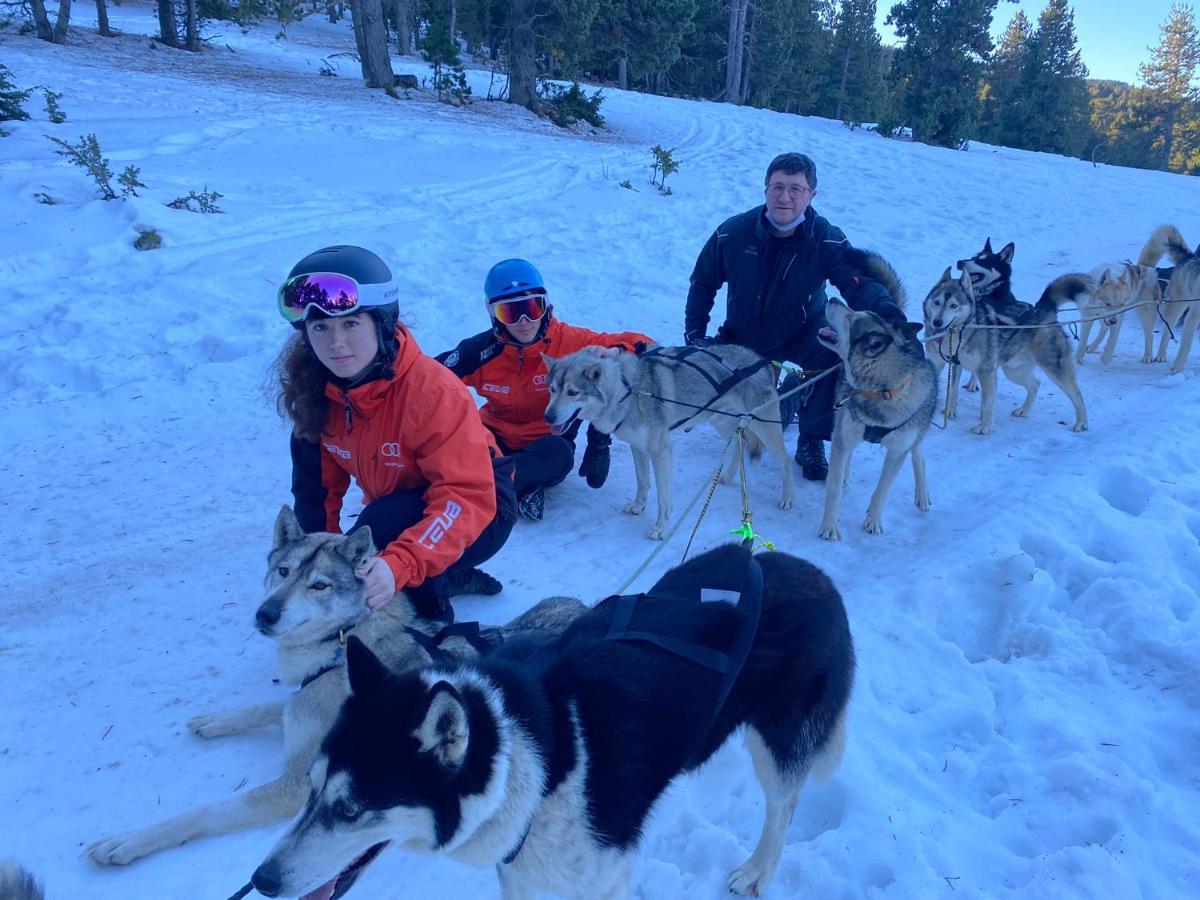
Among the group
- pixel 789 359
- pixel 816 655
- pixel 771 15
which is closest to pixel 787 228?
pixel 789 359

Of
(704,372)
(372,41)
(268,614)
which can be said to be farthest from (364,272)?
(372,41)

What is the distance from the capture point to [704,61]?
30.7 meters

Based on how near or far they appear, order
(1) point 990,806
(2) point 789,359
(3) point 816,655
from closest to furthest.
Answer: (3) point 816,655, (1) point 990,806, (2) point 789,359

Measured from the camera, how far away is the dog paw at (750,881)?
2.15 m

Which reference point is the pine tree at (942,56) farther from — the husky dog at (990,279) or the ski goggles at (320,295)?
the ski goggles at (320,295)

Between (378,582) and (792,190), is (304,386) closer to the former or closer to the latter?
(378,582)

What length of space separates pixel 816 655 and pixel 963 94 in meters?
24.5

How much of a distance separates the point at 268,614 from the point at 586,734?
1151 mm

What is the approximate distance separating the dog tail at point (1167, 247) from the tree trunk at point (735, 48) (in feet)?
76.8

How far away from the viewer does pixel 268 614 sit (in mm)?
2242

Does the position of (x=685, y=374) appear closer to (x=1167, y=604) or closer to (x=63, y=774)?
(x=1167, y=604)

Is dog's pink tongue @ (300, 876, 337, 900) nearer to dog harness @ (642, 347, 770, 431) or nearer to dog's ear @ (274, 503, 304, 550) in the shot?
dog's ear @ (274, 503, 304, 550)

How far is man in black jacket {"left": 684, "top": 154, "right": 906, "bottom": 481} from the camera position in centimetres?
457

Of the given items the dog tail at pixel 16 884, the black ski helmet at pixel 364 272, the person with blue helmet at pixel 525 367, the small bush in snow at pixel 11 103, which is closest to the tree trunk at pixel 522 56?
the small bush in snow at pixel 11 103
